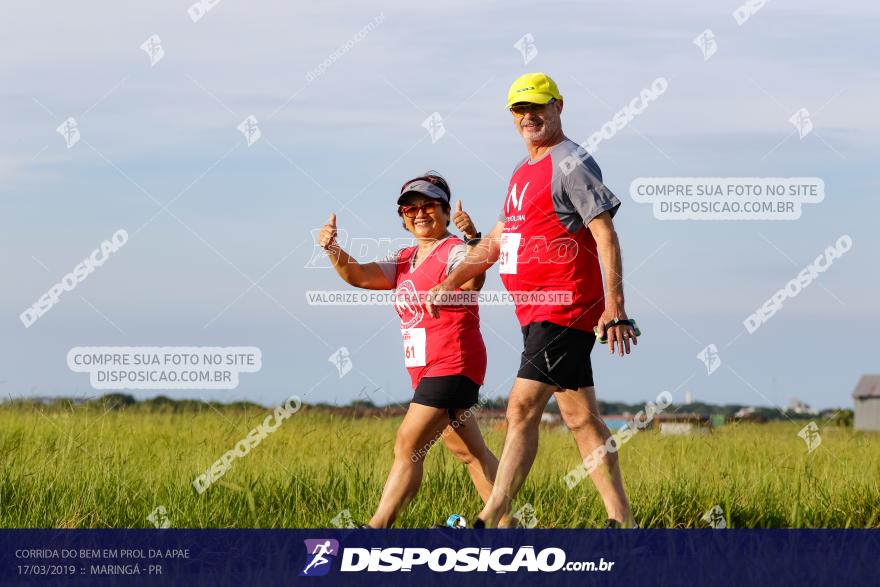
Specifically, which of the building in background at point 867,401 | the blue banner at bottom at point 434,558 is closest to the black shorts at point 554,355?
the blue banner at bottom at point 434,558

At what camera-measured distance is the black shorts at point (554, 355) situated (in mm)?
6023

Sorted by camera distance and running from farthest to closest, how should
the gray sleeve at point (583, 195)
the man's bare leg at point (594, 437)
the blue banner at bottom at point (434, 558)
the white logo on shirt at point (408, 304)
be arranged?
1. the white logo on shirt at point (408, 304)
2. the man's bare leg at point (594, 437)
3. the gray sleeve at point (583, 195)
4. the blue banner at bottom at point (434, 558)

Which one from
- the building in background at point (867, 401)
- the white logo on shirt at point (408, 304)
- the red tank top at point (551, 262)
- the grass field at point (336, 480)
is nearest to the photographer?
the red tank top at point (551, 262)

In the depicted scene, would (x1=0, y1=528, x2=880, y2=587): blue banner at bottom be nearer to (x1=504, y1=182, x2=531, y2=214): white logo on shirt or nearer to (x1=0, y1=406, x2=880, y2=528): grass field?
(x1=0, y1=406, x2=880, y2=528): grass field

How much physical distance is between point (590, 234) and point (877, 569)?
2413 millimetres

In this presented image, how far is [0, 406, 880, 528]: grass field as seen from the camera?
7207 millimetres

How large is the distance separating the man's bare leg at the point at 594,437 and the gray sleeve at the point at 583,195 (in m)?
0.91

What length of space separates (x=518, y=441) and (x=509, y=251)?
100 cm

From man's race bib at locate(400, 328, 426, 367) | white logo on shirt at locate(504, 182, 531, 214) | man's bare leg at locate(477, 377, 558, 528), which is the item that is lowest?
man's bare leg at locate(477, 377, 558, 528)

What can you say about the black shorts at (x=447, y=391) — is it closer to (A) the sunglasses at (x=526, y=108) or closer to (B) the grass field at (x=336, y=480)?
(B) the grass field at (x=336, y=480)

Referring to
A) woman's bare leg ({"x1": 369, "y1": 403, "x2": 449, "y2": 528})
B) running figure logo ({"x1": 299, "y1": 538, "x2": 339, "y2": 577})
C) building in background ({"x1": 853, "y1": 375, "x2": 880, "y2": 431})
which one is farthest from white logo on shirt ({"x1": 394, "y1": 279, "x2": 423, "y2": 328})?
building in background ({"x1": 853, "y1": 375, "x2": 880, "y2": 431})

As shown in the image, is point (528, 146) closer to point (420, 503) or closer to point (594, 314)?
point (594, 314)

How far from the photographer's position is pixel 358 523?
22.8ft

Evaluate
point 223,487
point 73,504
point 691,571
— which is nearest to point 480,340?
point 691,571
